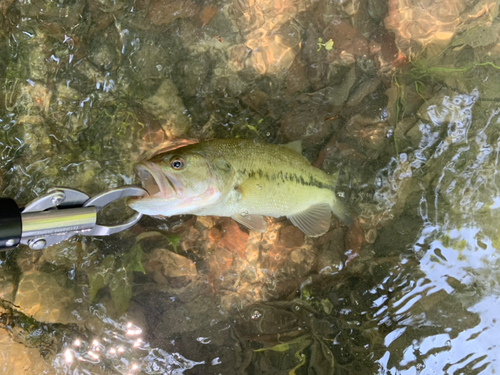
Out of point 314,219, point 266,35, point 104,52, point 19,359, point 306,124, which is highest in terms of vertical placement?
point 266,35

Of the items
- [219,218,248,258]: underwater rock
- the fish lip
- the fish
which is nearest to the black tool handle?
the fish

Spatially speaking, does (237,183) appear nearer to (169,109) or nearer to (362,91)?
(169,109)

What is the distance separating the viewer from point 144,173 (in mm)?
2299

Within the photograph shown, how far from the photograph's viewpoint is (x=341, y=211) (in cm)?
321

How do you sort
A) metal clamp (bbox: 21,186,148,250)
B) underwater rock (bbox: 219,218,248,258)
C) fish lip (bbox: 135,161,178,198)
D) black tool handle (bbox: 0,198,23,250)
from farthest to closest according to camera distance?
1. underwater rock (bbox: 219,218,248,258)
2. fish lip (bbox: 135,161,178,198)
3. metal clamp (bbox: 21,186,148,250)
4. black tool handle (bbox: 0,198,23,250)

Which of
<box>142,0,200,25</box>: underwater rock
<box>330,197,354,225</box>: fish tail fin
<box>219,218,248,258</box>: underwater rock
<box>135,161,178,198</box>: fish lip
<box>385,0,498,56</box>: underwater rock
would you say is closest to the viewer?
<box>135,161,178,198</box>: fish lip

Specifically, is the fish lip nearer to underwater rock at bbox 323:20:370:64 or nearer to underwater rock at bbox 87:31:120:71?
underwater rock at bbox 87:31:120:71

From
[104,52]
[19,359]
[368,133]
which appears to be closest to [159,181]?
[104,52]

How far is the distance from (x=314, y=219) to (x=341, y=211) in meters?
0.29

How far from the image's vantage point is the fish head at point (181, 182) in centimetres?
221

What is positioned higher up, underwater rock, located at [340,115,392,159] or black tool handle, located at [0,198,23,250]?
black tool handle, located at [0,198,23,250]

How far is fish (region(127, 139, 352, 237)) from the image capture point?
2.27 meters

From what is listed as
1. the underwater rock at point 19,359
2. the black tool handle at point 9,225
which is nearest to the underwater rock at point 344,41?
the black tool handle at point 9,225

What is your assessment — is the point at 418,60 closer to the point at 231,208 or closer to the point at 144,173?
the point at 231,208
